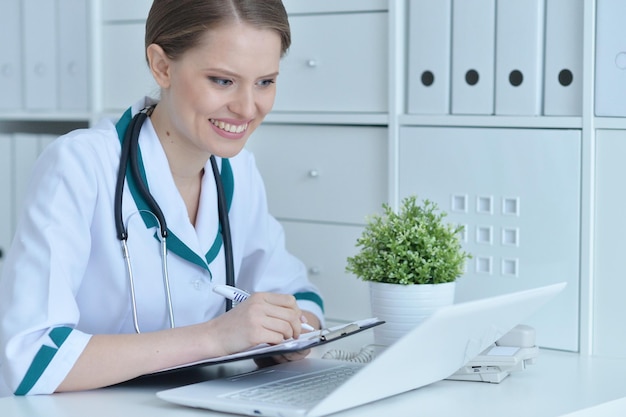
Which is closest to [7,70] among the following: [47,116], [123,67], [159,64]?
[47,116]

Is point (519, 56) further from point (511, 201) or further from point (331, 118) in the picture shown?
point (331, 118)

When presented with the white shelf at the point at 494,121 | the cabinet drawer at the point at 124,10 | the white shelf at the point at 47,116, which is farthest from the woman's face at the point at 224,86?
the white shelf at the point at 47,116

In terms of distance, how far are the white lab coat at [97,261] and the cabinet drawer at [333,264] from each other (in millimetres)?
266

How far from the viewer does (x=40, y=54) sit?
2635mm

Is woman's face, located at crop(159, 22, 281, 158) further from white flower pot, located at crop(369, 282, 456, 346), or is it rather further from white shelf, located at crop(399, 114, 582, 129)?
white shelf, located at crop(399, 114, 582, 129)

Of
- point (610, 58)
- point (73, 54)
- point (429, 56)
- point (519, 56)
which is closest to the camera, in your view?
point (610, 58)

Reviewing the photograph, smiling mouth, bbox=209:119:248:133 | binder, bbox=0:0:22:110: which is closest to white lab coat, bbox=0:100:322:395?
smiling mouth, bbox=209:119:248:133

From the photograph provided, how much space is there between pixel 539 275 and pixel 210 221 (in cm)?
58

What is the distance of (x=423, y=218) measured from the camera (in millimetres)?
1627

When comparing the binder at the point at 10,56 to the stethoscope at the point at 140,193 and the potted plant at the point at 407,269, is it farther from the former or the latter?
the potted plant at the point at 407,269

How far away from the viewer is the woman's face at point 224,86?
4.92ft

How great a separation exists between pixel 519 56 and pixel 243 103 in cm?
56

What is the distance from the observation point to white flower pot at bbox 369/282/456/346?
61.3 inches

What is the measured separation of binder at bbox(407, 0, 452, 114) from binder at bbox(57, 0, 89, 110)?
0.94 m
